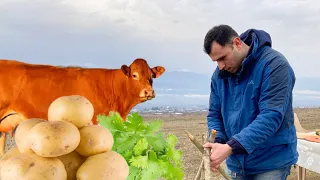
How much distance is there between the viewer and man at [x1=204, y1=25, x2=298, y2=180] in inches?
84.1

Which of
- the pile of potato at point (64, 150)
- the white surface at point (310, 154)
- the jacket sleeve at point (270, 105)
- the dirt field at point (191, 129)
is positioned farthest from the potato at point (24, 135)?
the dirt field at point (191, 129)

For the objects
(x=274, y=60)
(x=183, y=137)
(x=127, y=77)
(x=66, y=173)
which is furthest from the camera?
(x=183, y=137)

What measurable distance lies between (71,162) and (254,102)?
1.47 metres

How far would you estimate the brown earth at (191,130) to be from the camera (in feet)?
24.4

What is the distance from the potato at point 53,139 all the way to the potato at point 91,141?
0.04 metres

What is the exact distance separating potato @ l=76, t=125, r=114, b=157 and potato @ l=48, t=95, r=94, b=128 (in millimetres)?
21

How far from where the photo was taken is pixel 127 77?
410cm

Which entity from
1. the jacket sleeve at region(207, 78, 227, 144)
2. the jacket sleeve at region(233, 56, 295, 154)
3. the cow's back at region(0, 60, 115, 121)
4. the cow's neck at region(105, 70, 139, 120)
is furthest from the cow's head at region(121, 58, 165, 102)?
the jacket sleeve at region(233, 56, 295, 154)

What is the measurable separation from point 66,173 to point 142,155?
48 cm

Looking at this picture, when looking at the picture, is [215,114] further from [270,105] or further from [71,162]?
[71,162]

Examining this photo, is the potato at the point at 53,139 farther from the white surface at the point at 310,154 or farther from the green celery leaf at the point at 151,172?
the white surface at the point at 310,154

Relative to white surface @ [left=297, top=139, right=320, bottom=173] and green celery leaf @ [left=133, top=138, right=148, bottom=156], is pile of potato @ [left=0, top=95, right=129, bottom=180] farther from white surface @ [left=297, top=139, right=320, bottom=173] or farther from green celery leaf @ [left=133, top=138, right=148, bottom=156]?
white surface @ [left=297, top=139, right=320, bottom=173]

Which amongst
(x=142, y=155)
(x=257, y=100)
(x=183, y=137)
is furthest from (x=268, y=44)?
→ (x=183, y=137)

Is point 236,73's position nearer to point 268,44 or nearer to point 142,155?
point 268,44
